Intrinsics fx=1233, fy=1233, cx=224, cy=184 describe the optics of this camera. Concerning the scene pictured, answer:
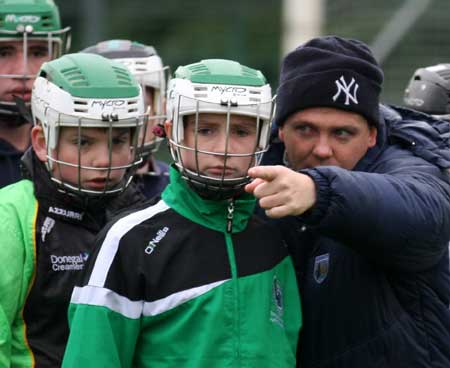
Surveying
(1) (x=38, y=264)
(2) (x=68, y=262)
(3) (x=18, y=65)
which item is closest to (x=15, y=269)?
(1) (x=38, y=264)

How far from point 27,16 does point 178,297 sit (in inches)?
84.2

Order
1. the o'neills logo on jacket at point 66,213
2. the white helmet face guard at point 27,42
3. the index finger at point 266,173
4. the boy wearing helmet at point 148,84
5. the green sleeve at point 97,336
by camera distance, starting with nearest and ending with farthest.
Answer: the index finger at point 266,173
the green sleeve at point 97,336
the o'neills logo on jacket at point 66,213
the white helmet face guard at point 27,42
the boy wearing helmet at point 148,84

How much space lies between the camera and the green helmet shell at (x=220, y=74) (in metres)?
3.97

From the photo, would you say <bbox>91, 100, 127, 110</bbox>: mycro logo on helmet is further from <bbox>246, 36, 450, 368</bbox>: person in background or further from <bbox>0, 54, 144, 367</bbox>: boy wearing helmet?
<bbox>246, 36, 450, 368</bbox>: person in background

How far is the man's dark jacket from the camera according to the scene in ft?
11.9

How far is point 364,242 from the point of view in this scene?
11.9 ft

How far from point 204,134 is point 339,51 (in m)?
0.58

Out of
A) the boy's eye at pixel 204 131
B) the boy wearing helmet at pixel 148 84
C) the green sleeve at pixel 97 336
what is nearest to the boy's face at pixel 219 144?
the boy's eye at pixel 204 131

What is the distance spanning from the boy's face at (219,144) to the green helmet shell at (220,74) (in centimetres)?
12

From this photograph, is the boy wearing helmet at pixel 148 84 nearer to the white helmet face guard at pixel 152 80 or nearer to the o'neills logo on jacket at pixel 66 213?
the white helmet face guard at pixel 152 80

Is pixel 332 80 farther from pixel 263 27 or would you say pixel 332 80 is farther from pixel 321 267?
pixel 263 27

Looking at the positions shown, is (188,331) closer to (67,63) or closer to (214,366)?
(214,366)

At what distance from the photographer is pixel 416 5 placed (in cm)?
960

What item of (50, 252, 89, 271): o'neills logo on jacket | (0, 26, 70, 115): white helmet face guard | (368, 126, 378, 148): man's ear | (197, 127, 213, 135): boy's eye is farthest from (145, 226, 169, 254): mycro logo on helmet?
(0, 26, 70, 115): white helmet face guard
